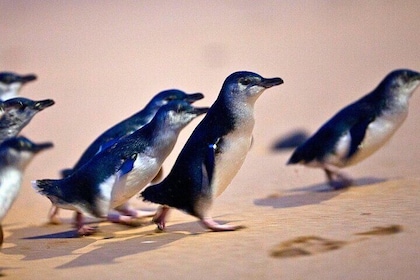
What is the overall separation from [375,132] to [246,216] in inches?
81.2

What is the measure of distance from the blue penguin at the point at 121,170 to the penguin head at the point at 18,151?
1.30 meters

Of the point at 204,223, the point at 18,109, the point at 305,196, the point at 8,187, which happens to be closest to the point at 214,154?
the point at 204,223

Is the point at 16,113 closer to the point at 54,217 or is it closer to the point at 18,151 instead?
the point at 18,151

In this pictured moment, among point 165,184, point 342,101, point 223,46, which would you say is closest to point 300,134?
point 342,101


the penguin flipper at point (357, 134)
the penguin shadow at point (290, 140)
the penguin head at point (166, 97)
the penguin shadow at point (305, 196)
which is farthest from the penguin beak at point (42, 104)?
the penguin shadow at point (290, 140)

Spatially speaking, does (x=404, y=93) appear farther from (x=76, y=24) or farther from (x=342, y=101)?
(x=76, y=24)

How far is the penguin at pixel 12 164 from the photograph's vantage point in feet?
26.4

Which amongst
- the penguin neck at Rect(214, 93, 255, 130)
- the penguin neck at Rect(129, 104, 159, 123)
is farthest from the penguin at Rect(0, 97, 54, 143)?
the penguin neck at Rect(214, 93, 255, 130)

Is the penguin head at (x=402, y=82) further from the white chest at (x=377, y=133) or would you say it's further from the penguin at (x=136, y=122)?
the penguin at (x=136, y=122)

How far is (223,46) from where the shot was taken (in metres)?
25.4

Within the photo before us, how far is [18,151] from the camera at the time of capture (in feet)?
27.9

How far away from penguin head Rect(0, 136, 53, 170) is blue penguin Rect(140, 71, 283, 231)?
2117 mm

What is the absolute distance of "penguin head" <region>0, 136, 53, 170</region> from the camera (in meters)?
8.41

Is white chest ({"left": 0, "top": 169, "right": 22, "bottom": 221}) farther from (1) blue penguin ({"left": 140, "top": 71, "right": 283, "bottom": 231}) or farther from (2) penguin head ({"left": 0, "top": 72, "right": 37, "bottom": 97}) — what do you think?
(2) penguin head ({"left": 0, "top": 72, "right": 37, "bottom": 97})
